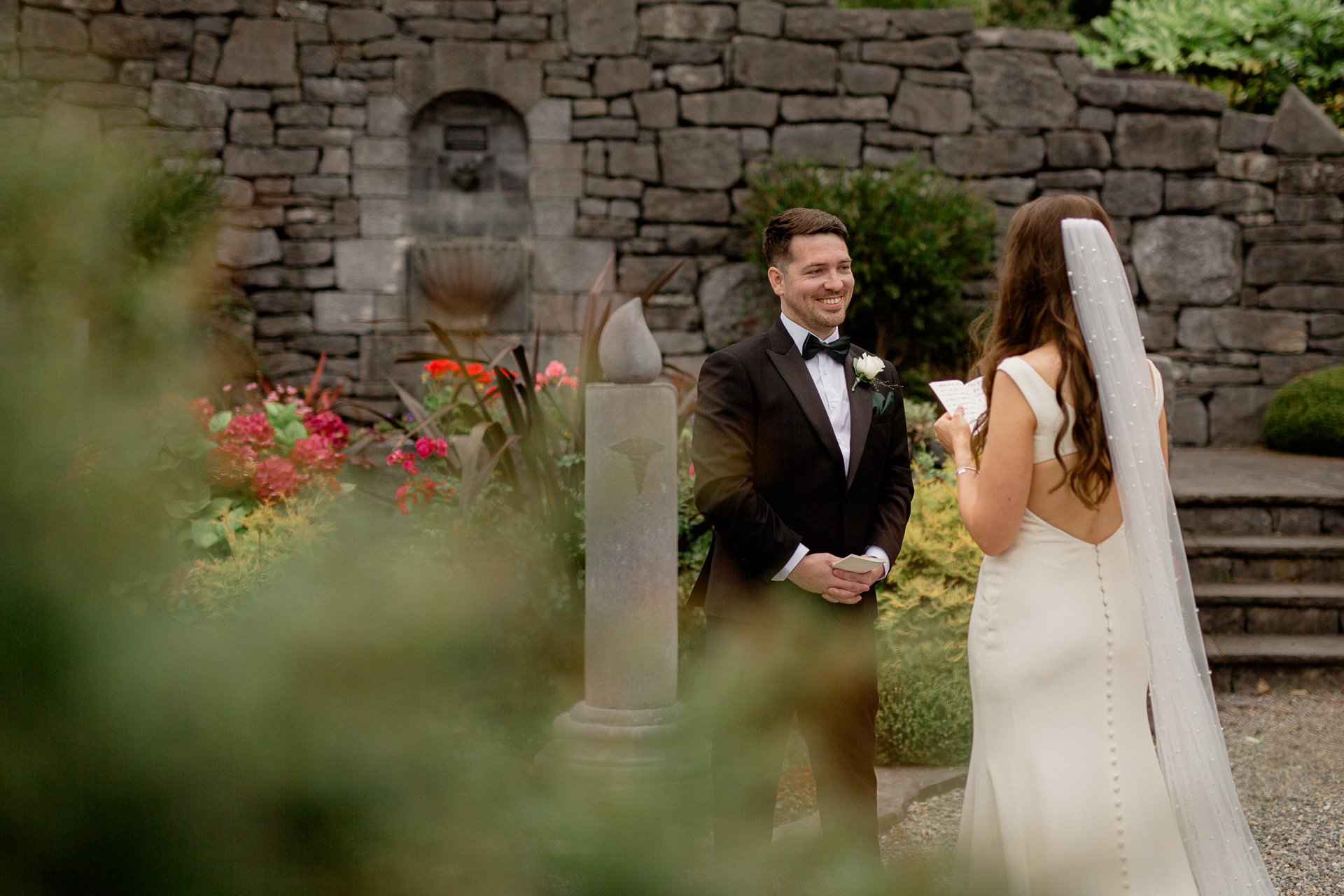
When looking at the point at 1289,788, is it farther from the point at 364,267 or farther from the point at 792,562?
the point at 364,267

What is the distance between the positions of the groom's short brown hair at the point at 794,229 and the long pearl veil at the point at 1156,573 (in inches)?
24.8

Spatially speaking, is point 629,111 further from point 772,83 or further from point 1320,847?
point 1320,847

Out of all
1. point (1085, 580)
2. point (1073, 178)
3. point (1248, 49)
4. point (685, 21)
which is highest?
point (1248, 49)

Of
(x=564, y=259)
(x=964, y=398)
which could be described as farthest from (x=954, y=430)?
(x=564, y=259)

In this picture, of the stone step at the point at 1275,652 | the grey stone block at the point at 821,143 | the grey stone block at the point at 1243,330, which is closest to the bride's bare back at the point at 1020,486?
the stone step at the point at 1275,652

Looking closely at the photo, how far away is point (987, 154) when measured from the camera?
768 centimetres

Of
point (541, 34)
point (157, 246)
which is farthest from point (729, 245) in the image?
point (157, 246)

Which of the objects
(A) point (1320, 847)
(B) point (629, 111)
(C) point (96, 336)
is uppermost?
(B) point (629, 111)

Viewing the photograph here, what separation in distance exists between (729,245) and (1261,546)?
163 inches

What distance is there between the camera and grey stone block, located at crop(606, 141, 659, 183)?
24.6 ft

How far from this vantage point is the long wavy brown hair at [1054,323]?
6.15ft

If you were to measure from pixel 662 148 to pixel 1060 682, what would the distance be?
6279 millimetres

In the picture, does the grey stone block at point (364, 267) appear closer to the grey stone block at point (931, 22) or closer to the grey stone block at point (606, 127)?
the grey stone block at point (606, 127)

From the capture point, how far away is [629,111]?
749 centimetres
